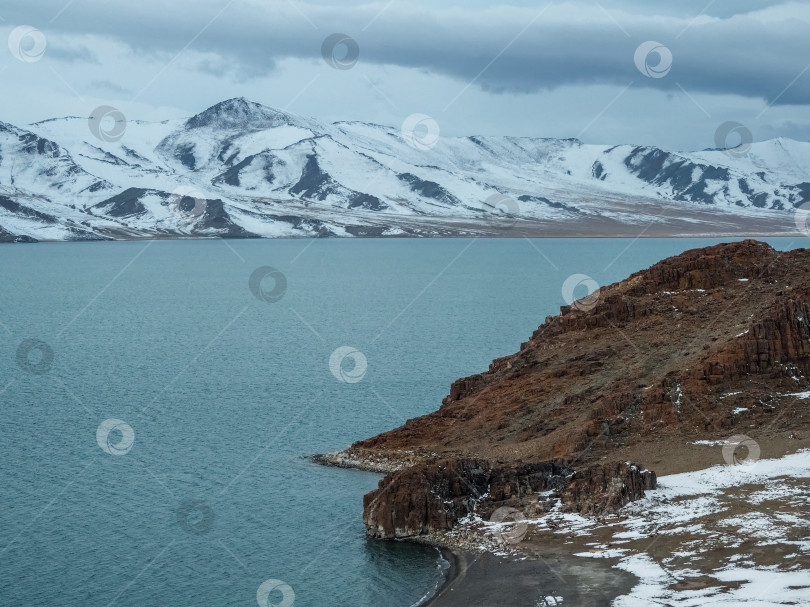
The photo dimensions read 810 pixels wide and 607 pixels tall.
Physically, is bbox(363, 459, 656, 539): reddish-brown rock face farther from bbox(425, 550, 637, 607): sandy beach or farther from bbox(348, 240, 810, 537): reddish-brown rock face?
bbox(425, 550, 637, 607): sandy beach

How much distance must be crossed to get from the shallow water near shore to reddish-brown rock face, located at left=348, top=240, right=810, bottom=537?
3932 millimetres

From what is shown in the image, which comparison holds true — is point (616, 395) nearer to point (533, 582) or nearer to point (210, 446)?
point (533, 582)

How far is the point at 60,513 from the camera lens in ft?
160

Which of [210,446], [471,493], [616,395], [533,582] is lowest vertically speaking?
[533,582]

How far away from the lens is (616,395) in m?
56.1

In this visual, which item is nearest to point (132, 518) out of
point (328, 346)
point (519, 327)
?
point (328, 346)

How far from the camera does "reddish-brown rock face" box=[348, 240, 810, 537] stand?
4722 centimetres

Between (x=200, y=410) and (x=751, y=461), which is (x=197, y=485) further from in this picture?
(x=751, y=461)

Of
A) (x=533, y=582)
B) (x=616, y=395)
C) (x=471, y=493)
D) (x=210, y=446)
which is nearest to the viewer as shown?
(x=533, y=582)

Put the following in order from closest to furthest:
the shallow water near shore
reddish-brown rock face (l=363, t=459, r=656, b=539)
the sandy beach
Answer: the sandy beach → the shallow water near shore → reddish-brown rock face (l=363, t=459, r=656, b=539)

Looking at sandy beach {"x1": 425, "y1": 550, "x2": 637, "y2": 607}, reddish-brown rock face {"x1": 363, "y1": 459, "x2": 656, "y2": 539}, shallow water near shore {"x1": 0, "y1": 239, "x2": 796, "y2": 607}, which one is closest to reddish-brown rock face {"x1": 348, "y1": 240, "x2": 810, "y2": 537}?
reddish-brown rock face {"x1": 363, "y1": 459, "x2": 656, "y2": 539}

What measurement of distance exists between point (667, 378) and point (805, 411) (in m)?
6.97

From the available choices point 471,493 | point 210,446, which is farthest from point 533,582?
point 210,446

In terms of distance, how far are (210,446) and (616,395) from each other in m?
22.7
